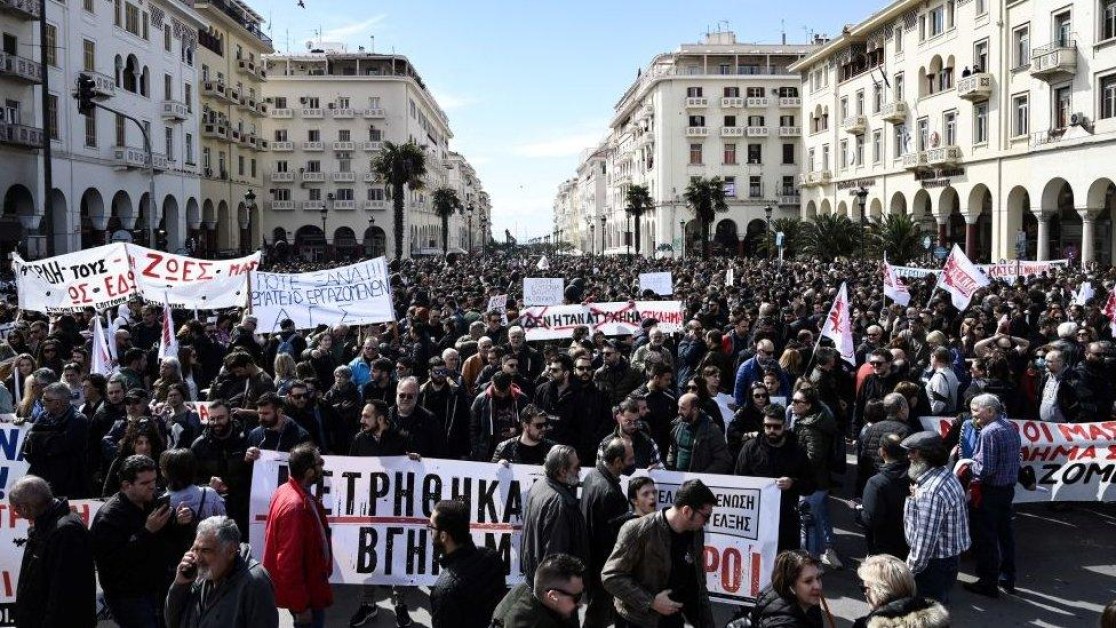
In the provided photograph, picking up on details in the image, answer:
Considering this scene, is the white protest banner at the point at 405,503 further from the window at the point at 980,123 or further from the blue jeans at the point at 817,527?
the window at the point at 980,123

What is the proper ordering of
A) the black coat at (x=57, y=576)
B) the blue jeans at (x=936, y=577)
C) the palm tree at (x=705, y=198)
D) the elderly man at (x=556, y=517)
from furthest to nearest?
the palm tree at (x=705, y=198) < the blue jeans at (x=936, y=577) < the elderly man at (x=556, y=517) < the black coat at (x=57, y=576)

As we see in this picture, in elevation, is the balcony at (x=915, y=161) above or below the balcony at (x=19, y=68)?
below

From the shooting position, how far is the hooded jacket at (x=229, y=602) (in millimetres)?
5047

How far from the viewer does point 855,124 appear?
196ft

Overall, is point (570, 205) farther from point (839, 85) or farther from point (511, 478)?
point (511, 478)

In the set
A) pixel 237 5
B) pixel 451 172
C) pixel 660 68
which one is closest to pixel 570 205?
pixel 451 172

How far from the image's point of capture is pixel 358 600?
329 inches

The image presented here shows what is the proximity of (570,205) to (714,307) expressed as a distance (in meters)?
182

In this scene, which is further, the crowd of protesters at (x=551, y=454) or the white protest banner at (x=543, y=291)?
the white protest banner at (x=543, y=291)

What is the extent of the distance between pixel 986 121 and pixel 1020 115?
281 cm

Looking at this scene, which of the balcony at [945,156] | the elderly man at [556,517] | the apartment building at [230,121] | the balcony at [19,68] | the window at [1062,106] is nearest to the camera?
the elderly man at [556,517]

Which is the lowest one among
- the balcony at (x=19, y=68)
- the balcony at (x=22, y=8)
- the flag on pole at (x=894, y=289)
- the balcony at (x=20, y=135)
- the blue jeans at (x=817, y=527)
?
the blue jeans at (x=817, y=527)

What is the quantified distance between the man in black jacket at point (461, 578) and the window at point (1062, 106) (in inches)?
1585

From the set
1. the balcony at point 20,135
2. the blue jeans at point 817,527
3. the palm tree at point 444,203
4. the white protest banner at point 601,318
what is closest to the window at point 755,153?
the palm tree at point 444,203
